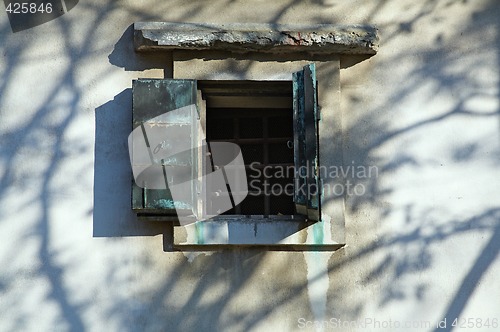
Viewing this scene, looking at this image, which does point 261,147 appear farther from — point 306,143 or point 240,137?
point 306,143

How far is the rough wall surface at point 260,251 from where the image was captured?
512 centimetres

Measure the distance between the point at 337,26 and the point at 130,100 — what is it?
1497 mm

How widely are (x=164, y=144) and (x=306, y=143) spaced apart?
0.92m

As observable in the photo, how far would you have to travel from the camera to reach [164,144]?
199 inches

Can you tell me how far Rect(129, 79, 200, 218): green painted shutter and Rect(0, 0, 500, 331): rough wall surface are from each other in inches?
9.0

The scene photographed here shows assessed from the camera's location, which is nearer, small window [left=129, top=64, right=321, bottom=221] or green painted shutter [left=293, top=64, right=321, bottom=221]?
green painted shutter [left=293, top=64, right=321, bottom=221]

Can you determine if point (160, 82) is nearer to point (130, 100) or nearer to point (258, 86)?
point (130, 100)

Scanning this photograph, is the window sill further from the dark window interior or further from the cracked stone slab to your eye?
the cracked stone slab

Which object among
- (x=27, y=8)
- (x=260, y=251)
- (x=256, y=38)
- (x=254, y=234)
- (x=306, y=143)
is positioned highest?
(x=27, y=8)

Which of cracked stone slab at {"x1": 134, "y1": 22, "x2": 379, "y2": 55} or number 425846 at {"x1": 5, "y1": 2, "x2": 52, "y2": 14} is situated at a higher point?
number 425846 at {"x1": 5, "y1": 2, "x2": 52, "y2": 14}

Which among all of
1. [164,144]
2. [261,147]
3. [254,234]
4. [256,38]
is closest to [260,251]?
[254,234]

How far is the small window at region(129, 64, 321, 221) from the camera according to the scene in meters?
4.95

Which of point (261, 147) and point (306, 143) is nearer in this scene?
point (306, 143)

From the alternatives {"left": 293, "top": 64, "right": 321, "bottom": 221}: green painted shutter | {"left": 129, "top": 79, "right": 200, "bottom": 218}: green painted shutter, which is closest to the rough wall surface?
{"left": 129, "top": 79, "right": 200, "bottom": 218}: green painted shutter
